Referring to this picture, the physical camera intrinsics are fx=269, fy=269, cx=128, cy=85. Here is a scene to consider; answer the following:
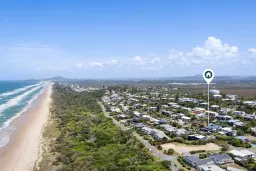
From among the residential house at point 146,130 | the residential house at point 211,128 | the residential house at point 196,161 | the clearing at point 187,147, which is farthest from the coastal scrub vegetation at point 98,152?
the residential house at point 211,128

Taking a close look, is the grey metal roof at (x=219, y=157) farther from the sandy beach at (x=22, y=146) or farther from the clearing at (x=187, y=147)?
the sandy beach at (x=22, y=146)

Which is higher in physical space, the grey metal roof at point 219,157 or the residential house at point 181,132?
the residential house at point 181,132

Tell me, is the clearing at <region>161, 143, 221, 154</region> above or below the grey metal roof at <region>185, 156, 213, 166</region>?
below

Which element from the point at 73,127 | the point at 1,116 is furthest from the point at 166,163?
the point at 1,116

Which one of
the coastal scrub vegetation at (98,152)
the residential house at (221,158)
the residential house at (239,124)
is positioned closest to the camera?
the coastal scrub vegetation at (98,152)

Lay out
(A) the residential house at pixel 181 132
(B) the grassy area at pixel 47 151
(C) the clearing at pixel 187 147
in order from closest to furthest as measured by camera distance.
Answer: (B) the grassy area at pixel 47 151
(C) the clearing at pixel 187 147
(A) the residential house at pixel 181 132

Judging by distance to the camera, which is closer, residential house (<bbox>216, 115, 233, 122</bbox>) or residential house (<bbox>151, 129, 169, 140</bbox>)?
residential house (<bbox>151, 129, 169, 140</bbox>)

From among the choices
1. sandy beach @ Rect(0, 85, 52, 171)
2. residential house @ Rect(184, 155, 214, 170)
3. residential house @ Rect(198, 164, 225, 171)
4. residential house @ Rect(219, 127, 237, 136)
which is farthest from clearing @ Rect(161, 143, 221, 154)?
sandy beach @ Rect(0, 85, 52, 171)

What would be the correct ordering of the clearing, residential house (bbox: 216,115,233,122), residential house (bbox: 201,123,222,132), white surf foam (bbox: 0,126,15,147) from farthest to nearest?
residential house (bbox: 216,115,233,122), residential house (bbox: 201,123,222,132), white surf foam (bbox: 0,126,15,147), the clearing

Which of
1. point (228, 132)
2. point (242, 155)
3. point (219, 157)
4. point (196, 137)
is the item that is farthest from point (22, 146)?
point (228, 132)

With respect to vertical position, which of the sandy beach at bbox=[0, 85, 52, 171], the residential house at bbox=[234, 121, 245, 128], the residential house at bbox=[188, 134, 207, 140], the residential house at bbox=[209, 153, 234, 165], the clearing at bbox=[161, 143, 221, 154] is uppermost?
the residential house at bbox=[234, 121, 245, 128]

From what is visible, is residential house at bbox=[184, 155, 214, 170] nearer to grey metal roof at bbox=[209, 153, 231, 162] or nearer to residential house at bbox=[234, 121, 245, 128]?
grey metal roof at bbox=[209, 153, 231, 162]

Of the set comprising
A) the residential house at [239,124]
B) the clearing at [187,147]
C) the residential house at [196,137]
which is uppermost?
the residential house at [239,124]
